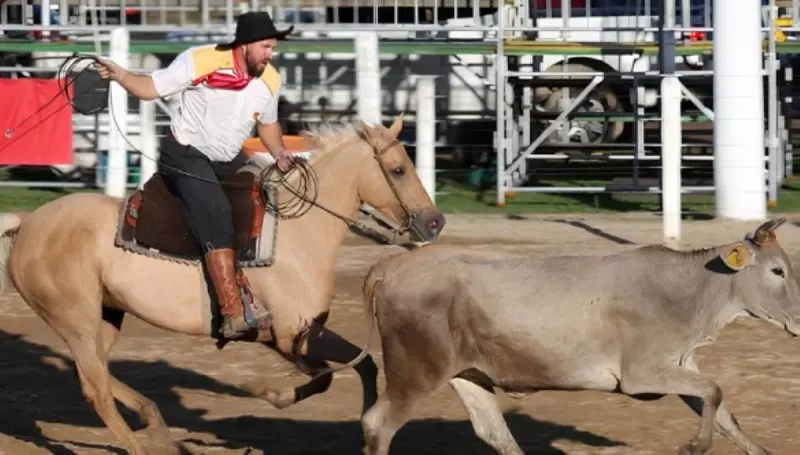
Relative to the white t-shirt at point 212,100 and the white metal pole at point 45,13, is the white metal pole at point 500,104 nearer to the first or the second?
the white metal pole at point 45,13

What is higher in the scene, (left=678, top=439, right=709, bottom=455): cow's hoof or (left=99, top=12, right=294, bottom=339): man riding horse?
(left=99, top=12, right=294, bottom=339): man riding horse

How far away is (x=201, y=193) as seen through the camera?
7.79 meters

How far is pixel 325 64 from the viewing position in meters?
19.4

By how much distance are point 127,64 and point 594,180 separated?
6.59 meters

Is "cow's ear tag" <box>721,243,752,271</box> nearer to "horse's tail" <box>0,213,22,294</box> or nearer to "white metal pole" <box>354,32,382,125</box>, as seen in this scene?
"horse's tail" <box>0,213,22,294</box>

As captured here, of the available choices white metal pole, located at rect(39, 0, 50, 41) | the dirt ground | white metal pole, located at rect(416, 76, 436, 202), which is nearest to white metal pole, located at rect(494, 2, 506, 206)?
white metal pole, located at rect(416, 76, 436, 202)

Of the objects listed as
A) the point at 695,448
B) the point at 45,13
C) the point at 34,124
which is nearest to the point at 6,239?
the point at 695,448

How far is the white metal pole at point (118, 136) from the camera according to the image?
1603cm

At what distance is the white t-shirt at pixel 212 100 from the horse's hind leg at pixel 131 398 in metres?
1.13

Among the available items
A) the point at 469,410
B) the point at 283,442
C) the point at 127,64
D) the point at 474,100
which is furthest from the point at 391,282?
the point at 474,100

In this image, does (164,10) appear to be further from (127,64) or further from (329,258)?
(329,258)

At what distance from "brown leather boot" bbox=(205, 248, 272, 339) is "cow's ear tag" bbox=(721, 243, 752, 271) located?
229 centimetres

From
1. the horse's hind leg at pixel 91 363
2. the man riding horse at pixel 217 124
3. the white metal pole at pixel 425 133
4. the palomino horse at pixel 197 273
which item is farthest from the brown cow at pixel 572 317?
the white metal pole at pixel 425 133

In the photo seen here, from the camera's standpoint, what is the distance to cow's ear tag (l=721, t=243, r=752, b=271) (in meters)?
6.78
